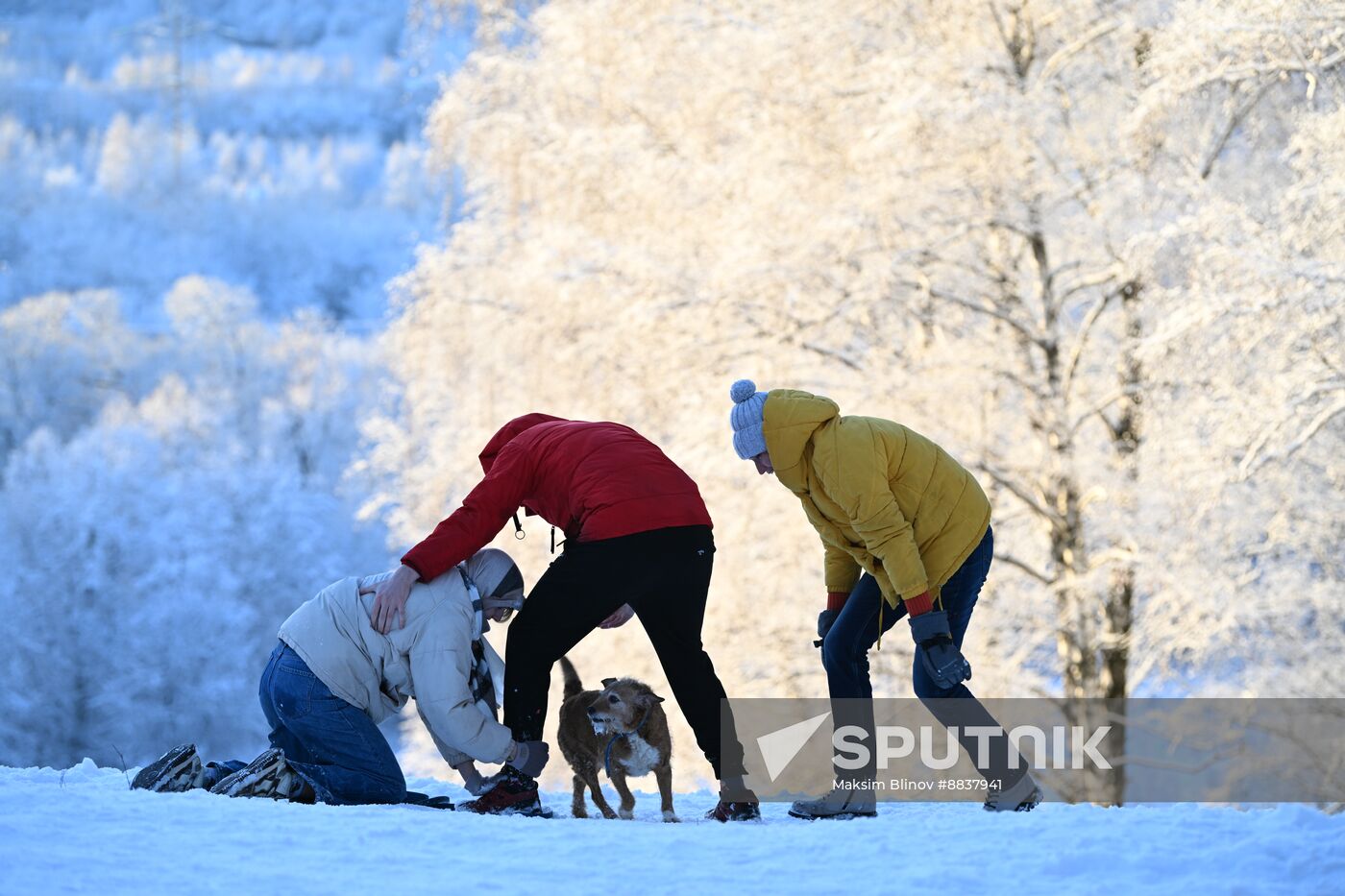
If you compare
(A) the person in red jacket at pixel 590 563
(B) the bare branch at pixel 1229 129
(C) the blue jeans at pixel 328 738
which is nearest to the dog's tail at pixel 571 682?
(A) the person in red jacket at pixel 590 563

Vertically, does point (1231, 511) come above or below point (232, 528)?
below

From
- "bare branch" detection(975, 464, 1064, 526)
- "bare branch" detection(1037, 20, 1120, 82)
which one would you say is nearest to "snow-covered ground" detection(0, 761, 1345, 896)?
"bare branch" detection(975, 464, 1064, 526)

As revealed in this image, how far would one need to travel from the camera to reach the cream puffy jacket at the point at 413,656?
391 cm

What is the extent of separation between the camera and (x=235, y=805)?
3568 millimetres

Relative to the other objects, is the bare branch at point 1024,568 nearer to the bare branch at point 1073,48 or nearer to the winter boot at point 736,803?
the bare branch at point 1073,48

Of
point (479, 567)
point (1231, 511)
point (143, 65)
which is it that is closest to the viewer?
point (479, 567)

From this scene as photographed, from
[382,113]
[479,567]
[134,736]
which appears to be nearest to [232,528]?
[134,736]

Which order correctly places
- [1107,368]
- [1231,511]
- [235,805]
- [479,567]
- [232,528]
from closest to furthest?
[235,805] → [479,567] → [1231,511] → [1107,368] → [232,528]

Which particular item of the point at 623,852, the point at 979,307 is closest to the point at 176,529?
the point at 979,307

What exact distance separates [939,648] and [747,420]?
88cm

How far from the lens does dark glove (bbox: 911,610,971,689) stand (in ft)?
12.3

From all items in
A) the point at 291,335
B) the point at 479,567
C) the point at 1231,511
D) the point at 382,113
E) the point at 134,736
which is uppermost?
the point at 382,113

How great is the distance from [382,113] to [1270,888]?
113805 mm

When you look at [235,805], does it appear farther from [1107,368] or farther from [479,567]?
[1107,368]
